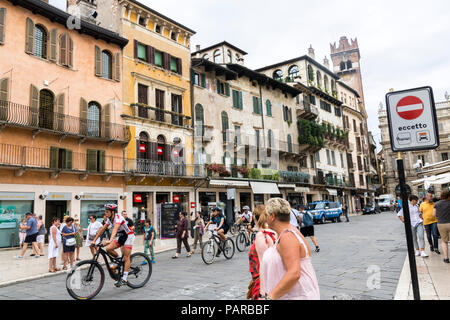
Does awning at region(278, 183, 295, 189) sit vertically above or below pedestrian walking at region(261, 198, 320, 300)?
above

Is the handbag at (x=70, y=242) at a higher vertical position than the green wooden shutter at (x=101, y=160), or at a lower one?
lower

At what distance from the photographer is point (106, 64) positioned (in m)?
22.2

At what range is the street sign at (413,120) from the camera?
3291 mm

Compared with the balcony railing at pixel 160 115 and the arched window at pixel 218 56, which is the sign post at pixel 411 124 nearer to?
the balcony railing at pixel 160 115

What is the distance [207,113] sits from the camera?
2814cm

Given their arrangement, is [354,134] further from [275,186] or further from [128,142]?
[128,142]

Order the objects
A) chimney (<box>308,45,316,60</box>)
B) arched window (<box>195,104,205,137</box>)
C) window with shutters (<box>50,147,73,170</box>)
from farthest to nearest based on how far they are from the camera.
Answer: chimney (<box>308,45,316,60</box>) → arched window (<box>195,104,205,137</box>) → window with shutters (<box>50,147,73,170</box>)

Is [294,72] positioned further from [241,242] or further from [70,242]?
[70,242]

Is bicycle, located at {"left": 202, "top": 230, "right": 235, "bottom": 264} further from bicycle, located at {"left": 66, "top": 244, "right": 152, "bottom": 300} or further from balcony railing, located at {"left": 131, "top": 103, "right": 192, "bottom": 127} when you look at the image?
balcony railing, located at {"left": 131, "top": 103, "right": 192, "bottom": 127}

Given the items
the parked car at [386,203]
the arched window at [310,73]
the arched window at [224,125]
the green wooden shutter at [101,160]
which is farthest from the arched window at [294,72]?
the green wooden shutter at [101,160]

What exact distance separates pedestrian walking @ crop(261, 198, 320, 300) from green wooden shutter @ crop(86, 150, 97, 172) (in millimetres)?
18739

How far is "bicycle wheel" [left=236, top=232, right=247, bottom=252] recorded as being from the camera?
44.9 feet

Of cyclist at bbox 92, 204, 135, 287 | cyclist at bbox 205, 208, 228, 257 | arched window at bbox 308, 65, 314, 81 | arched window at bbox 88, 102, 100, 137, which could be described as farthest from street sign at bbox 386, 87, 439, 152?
arched window at bbox 308, 65, 314, 81

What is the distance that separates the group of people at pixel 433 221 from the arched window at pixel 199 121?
60.7 feet
